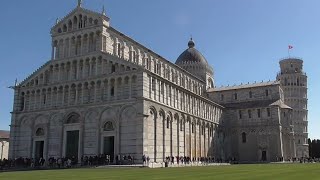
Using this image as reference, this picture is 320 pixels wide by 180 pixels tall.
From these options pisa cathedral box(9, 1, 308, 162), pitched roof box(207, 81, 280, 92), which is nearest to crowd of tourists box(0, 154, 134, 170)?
pisa cathedral box(9, 1, 308, 162)

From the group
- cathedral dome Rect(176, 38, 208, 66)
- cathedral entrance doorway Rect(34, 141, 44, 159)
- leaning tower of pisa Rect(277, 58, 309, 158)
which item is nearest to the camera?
cathedral entrance doorway Rect(34, 141, 44, 159)

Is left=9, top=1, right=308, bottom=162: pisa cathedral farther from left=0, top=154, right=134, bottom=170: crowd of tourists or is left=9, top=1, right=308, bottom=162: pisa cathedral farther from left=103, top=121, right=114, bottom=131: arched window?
left=0, top=154, right=134, bottom=170: crowd of tourists

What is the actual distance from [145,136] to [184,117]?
12000 millimetres

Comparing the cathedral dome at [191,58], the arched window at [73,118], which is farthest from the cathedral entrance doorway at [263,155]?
the arched window at [73,118]

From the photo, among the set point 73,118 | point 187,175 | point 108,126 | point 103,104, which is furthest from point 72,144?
point 187,175

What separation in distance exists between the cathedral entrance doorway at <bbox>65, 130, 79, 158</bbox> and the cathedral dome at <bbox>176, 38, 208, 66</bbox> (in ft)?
117

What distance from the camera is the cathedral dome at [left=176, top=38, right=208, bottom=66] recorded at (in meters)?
75.4

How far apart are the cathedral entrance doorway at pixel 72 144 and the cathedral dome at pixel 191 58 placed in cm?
3551

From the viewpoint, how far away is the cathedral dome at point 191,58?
7544 centimetres

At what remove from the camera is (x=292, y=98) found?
87.9 meters

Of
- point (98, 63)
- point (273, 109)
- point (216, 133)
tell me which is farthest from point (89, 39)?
point (273, 109)

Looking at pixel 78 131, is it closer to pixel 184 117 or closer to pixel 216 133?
pixel 184 117

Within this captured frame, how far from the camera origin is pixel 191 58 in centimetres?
7575

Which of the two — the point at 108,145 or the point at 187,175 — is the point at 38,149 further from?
the point at 187,175
